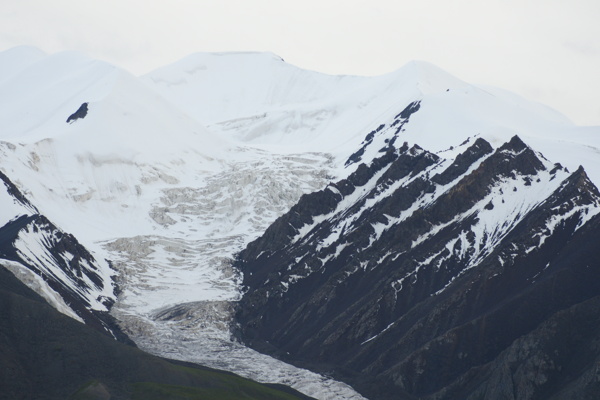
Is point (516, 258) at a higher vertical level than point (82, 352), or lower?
higher

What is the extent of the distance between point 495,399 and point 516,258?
45.5 meters

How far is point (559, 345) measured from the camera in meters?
156

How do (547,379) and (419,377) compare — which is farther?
(419,377)

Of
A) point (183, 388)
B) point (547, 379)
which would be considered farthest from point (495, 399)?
point (183, 388)

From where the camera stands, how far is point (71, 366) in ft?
480

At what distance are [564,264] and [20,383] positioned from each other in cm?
9628

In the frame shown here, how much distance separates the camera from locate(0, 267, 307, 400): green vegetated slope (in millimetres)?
139250

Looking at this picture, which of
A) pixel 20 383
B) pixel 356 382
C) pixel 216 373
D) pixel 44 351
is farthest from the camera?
pixel 356 382

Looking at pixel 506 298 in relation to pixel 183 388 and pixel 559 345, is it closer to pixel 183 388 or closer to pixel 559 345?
pixel 559 345

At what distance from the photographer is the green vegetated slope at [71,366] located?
139250mm

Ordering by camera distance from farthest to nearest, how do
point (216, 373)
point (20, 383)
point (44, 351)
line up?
point (216, 373), point (44, 351), point (20, 383)

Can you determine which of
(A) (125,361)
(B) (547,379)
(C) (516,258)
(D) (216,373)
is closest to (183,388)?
(A) (125,361)

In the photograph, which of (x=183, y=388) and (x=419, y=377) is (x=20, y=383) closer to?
(x=183, y=388)

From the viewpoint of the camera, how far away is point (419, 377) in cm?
17512
